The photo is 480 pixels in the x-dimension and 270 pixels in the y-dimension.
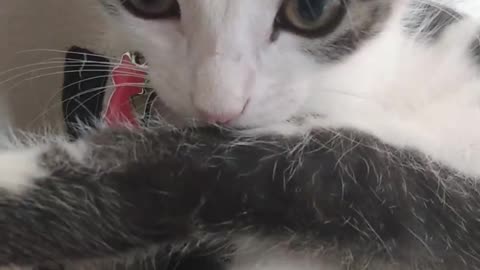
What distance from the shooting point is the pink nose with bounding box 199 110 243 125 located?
66 centimetres

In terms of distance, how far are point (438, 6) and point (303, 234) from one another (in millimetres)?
462

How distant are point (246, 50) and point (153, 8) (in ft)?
0.46

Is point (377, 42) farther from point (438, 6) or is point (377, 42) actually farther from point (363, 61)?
point (438, 6)

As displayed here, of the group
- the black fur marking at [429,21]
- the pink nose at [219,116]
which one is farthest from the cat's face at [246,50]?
the black fur marking at [429,21]

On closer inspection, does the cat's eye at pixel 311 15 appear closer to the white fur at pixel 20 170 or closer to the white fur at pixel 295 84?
the white fur at pixel 295 84

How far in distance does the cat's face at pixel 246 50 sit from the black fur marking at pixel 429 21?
0.43 ft

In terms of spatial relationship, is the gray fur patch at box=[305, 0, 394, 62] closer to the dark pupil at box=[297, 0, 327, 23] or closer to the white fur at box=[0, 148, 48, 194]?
the dark pupil at box=[297, 0, 327, 23]

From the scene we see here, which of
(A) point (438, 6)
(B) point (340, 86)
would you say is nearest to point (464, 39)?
(A) point (438, 6)

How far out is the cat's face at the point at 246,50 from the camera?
2.21 feet

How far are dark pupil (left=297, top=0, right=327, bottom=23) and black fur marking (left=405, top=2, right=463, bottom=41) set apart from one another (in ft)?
0.74

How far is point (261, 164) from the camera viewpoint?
0.62 metres

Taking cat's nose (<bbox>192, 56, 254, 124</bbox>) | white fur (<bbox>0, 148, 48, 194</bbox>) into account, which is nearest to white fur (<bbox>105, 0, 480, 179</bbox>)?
cat's nose (<bbox>192, 56, 254, 124</bbox>)

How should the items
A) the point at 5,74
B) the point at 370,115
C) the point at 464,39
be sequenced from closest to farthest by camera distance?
the point at 370,115, the point at 464,39, the point at 5,74

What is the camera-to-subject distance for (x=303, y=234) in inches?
24.1
